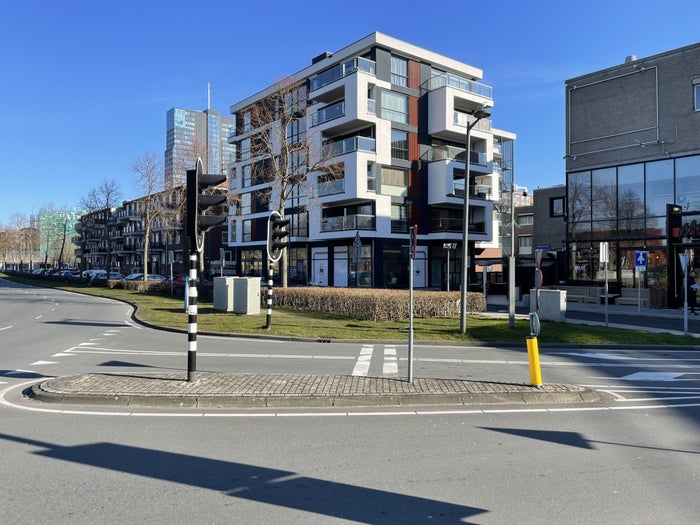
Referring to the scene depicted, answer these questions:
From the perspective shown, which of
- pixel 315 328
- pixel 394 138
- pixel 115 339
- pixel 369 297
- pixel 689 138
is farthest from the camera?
pixel 394 138

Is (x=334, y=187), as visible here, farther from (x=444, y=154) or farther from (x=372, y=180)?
(x=444, y=154)

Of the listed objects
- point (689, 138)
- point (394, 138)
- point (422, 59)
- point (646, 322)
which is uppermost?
point (422, 59)

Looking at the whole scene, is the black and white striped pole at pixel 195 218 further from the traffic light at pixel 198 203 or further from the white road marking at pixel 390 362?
the white road marking at pixel 390 362

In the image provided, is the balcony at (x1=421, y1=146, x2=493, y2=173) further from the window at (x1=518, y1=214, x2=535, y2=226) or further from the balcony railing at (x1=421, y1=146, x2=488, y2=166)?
the window at (x1=518, y1=214, x2=535, y2=226)

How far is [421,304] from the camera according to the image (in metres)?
19.2

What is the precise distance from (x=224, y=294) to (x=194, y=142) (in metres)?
21.1

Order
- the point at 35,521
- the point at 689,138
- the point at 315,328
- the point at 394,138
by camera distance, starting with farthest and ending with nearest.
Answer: the point at 394,138 → the point at 689,138 → the point at 315,328 → the point at 35,521

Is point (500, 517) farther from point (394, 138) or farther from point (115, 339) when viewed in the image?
point (394, 138)

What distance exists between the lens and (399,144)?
4156 centimetres

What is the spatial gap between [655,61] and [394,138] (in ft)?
62.2

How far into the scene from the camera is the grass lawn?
47.9ft

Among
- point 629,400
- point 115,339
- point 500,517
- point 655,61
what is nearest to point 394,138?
point 655,61

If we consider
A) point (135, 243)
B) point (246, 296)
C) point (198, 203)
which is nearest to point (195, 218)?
point (198, 203)

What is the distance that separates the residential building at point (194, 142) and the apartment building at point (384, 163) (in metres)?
4.18
